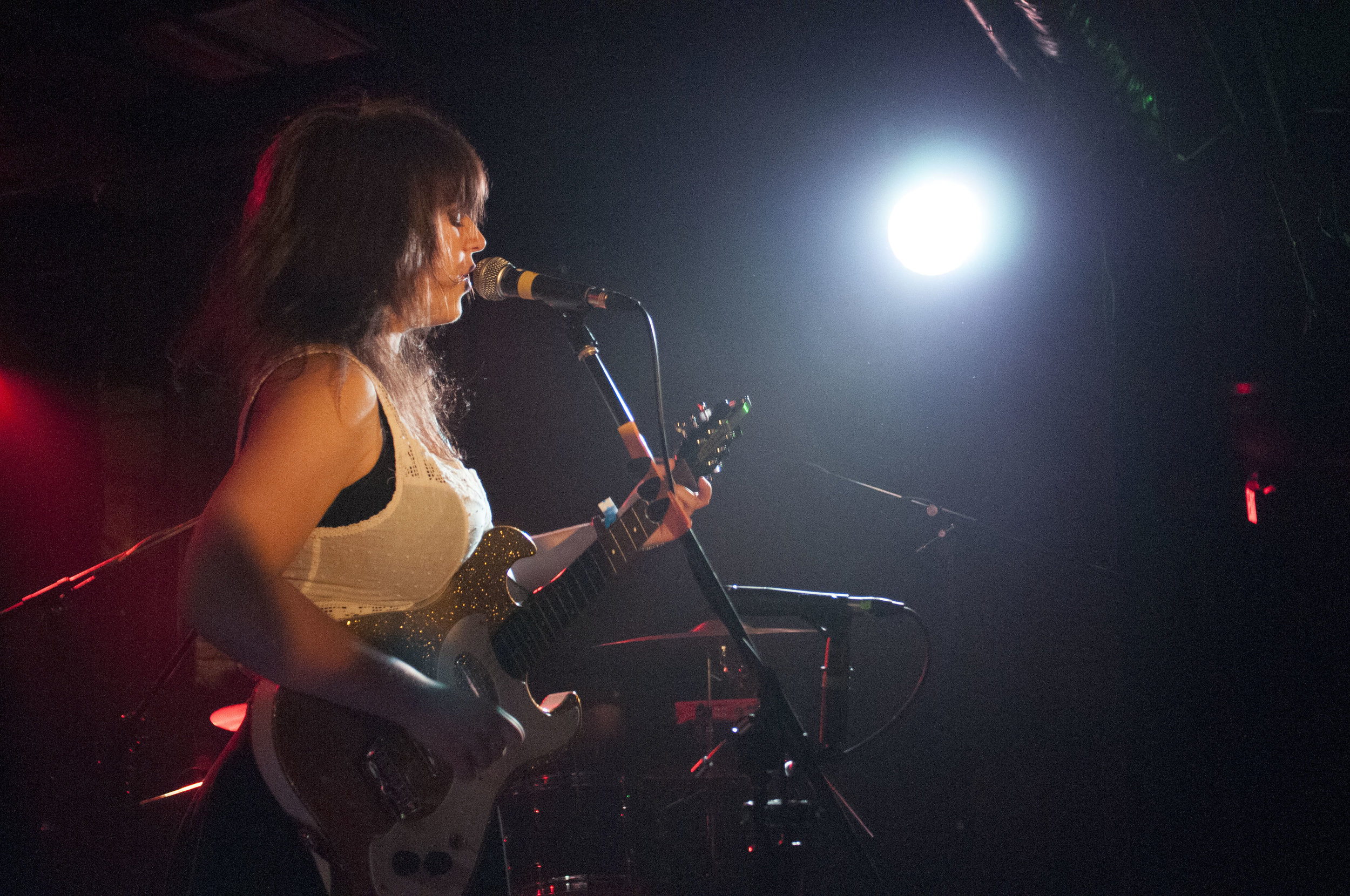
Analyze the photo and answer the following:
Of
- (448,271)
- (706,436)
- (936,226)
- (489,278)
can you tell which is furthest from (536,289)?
(936,226)

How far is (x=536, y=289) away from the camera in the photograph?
65.9 inches

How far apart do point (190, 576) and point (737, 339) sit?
2982 mm

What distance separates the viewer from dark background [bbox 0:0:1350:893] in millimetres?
2516

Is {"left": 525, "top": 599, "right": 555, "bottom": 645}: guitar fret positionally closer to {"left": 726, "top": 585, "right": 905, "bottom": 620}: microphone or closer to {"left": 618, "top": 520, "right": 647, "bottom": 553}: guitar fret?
{"left": 618, "top": 520, "right": 647, "bottom": 553}: guitar fret

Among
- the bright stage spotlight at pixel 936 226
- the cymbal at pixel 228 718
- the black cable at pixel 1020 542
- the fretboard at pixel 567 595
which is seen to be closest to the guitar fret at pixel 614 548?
the fretboard at pixel 567 595

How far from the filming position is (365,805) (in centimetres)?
112

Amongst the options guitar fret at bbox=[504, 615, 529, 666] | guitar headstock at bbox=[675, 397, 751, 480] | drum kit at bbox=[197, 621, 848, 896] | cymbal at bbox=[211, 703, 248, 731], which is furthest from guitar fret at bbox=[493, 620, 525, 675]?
cymbal at bbox=[211, 703, 248, 731]

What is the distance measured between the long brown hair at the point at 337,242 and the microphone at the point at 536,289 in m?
0.23

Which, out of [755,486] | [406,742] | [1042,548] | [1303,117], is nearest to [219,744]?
[755,486]

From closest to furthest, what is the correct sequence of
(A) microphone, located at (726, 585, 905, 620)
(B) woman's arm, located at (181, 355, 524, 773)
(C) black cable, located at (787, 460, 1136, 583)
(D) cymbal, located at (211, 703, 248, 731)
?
(B) woman's arm, located at (181, 355, 524, 773), (A) microphone, located at (726, 585, 905, 620), (D) cymbal, located at (211, 703, 248, 731), (C) black cable, located at (787, 460, 1136, 583)

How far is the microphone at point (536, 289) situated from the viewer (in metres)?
1.63

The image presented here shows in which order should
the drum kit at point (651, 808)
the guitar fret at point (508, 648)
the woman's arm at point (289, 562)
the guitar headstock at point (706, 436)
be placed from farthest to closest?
1. the drum kit at point (651, 808)
2. the guitar headstock at point (706, 436)
3. the guitar fret at point (508, 648)
4. the woman's arm at point (289, 562)

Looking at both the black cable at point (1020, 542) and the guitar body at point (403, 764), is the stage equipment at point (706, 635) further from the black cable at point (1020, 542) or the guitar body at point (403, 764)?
the guitar body at point (403, 764)

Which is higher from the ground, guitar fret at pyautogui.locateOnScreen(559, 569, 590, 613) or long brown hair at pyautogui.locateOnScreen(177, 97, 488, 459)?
long brown hair at pyautogui.locateOnScreen(177, 97, 488, 459)
